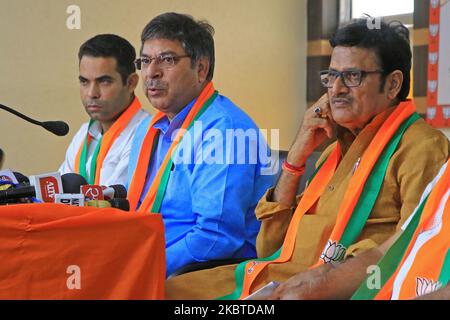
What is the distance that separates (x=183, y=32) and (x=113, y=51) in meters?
0.65

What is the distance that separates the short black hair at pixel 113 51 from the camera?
8.89 feet

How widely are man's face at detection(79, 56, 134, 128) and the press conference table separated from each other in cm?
133

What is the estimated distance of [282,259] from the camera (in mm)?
1670

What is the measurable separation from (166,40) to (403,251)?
3.78 feet

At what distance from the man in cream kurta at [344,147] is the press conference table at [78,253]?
0.59ft

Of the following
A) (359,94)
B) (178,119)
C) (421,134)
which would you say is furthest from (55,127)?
(421,134)

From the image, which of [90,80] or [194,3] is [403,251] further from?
[194,3]

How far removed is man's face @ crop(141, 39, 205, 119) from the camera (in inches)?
84.9

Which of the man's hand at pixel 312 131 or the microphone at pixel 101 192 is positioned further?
the man's hand at pixel 312 131

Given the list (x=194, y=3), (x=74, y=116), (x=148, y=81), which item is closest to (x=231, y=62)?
(x=194, y=3)

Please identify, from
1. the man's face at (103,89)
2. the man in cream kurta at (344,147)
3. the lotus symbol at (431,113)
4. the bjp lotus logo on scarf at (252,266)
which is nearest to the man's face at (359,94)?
the man in cream kurta at (344,147)

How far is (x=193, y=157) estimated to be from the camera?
1.98 m

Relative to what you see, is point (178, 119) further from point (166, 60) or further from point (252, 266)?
point (252, 266)

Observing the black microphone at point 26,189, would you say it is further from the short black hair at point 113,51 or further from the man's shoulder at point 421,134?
the short black hair at point 113,51
